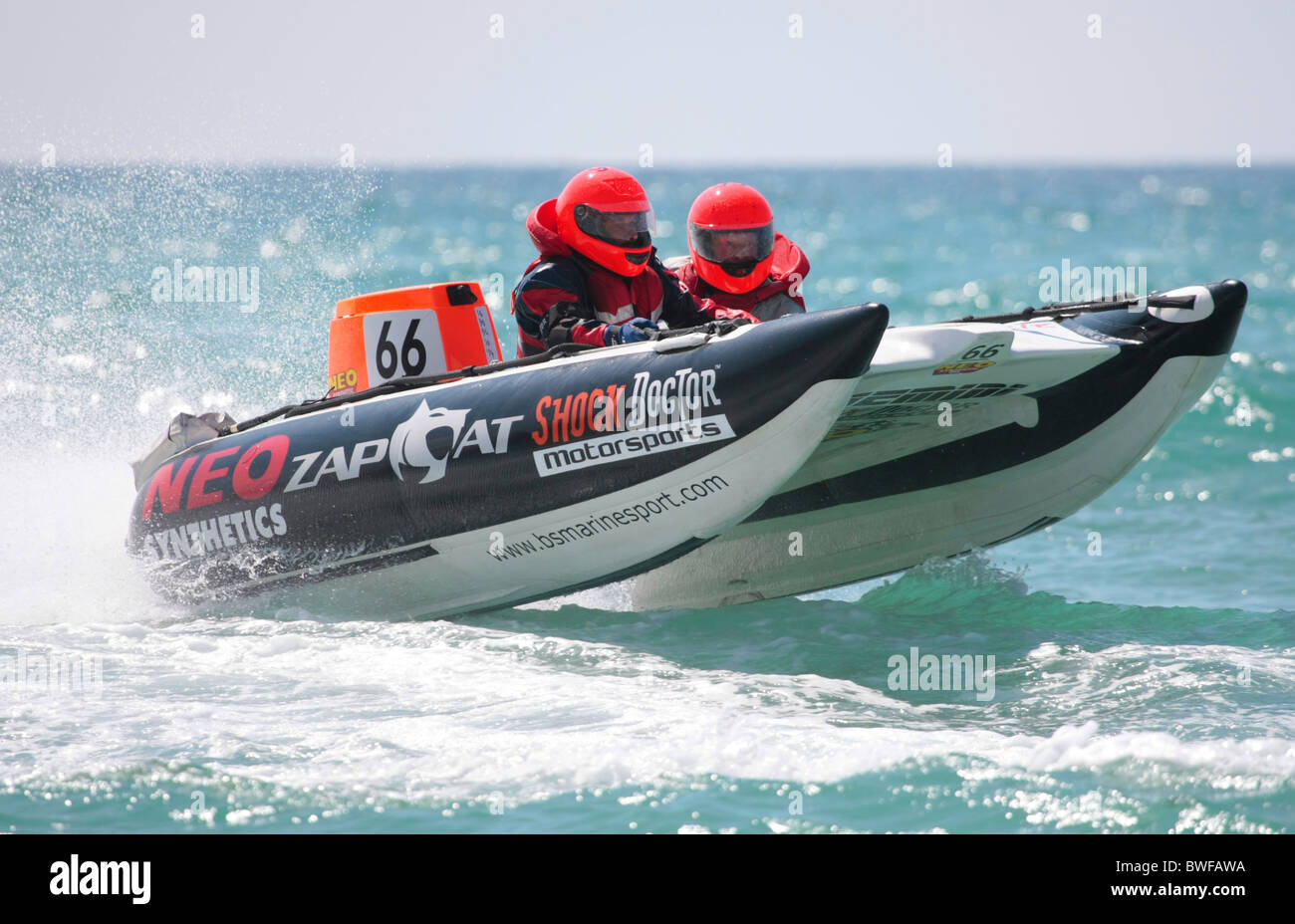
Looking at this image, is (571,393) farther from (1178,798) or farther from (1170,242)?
(1170,242)

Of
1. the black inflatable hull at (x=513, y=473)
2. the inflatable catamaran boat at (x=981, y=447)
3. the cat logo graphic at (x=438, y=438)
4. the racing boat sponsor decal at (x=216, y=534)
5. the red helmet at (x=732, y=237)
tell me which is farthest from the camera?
the red helmet at (x=732, y=237)

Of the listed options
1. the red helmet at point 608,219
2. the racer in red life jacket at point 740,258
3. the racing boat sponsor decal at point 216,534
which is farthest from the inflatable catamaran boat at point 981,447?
the racing boat sponsor decal at point 216,534

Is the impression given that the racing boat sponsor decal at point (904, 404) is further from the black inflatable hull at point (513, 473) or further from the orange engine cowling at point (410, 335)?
the orange engine cowling at point (410, 335)

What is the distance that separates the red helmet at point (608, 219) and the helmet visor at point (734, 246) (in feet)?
1.01

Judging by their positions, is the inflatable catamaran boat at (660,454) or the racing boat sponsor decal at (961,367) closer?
the inflatable catamaran boat at (660,454)

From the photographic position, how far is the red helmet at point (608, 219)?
218 inches

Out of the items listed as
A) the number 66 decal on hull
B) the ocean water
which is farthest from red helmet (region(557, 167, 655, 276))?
the ocean water

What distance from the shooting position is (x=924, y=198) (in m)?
52.3

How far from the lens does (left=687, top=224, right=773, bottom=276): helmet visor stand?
5.79 metres

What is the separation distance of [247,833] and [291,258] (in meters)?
19.4

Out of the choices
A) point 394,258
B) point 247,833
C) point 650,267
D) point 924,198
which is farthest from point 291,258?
point 924,198

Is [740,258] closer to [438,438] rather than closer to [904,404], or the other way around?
[904,404]

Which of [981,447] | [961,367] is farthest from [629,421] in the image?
[981,447]
